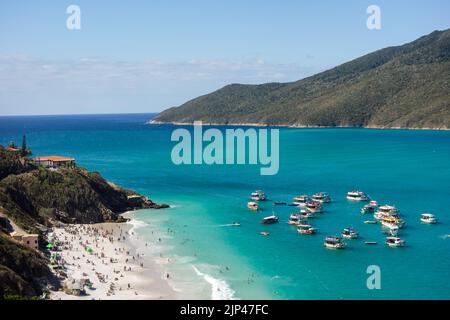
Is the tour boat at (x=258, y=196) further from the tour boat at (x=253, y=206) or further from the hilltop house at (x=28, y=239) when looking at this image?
the hilltop house at (x=28, y=239)

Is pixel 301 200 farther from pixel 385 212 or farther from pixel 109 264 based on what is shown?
pixel 109 264

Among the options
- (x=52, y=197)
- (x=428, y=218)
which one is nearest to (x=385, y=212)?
(x=428, y=218)

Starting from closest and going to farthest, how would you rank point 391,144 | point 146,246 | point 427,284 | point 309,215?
point 427,284 < point 146,246 < point 309,215 < point 391,144

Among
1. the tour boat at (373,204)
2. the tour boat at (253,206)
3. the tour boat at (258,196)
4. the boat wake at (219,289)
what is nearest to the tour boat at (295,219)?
the tour boat at (253,206)

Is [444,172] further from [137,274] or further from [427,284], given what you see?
[137,274]

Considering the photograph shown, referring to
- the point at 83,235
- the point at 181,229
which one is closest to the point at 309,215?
the point at 181,229

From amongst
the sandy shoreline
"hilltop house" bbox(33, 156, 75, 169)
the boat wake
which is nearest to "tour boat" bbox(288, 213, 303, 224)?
the sandy shoreline

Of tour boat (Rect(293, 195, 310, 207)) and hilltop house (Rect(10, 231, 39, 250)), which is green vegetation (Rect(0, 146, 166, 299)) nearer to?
hilltop house (Rect(10, 231, 39, 250))
